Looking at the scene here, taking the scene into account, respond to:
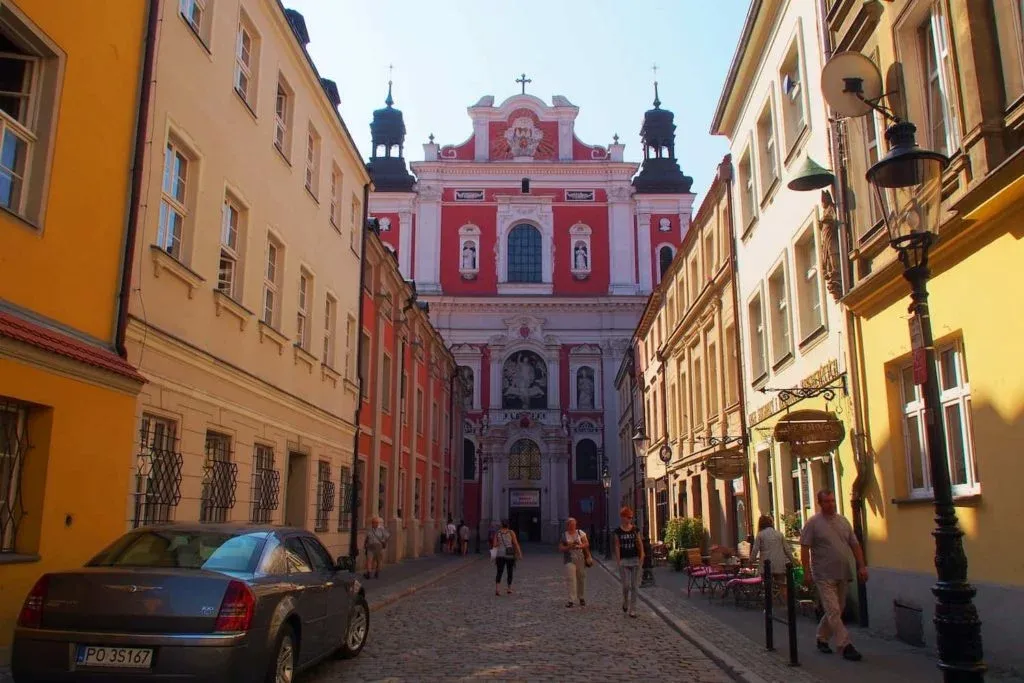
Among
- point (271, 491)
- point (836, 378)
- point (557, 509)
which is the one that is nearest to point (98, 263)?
point (271, 491)

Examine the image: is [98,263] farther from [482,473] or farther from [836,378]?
[482,473]

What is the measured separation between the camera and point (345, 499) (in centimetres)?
2159

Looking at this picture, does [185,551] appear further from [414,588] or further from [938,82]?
[414,588]

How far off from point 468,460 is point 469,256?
13.1 m

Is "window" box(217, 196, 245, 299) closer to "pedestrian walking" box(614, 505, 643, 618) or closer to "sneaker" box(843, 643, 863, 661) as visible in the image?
"pedestrian walking" box(614, 505, 643, 618)

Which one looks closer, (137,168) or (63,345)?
(63,345)

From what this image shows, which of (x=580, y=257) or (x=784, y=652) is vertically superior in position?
(x=580, y=257)

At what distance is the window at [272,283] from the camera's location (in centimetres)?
1587

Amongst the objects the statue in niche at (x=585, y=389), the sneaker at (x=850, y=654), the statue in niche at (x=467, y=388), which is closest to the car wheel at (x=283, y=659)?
the sneaker at (x=850, y=654)

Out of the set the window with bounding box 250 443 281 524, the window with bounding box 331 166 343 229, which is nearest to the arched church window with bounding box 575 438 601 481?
the window with bounding box 331 166 343 229

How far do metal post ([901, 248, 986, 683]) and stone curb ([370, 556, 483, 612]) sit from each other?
1045 centimetres

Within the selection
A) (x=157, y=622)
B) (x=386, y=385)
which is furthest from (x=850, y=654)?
(x=386, y=385)

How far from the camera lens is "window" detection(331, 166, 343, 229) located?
816 inches

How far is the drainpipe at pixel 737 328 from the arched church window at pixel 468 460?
32.9 metres
